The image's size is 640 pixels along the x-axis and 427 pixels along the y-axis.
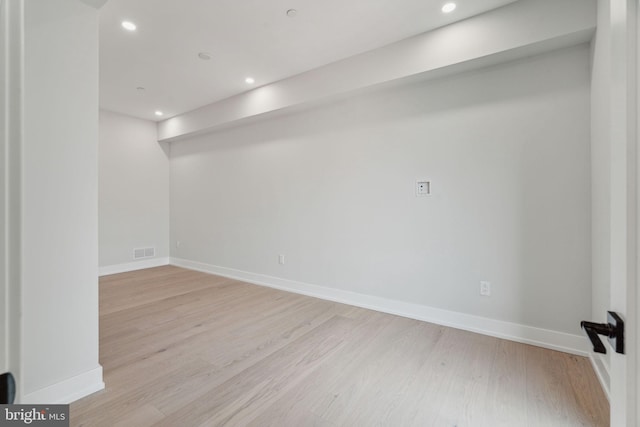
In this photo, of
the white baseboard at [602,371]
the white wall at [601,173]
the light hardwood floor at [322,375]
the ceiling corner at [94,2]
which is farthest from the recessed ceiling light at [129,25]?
the white baseboard at [602,371]

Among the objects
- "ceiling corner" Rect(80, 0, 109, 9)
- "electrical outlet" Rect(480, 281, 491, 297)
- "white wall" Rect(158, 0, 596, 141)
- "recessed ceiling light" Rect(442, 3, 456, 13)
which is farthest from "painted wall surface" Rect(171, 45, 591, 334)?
"ceiling corner" Rect(80, 0, 109, 9)

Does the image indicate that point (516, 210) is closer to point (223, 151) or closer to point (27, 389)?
point (27, 389)

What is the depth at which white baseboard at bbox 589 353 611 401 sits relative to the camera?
169 cm

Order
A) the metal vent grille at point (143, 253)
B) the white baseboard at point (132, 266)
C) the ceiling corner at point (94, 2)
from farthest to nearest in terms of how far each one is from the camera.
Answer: the metal vent grille at point (143, 253) → the white baseboard at point (132, 266) → the ceiling corner at point (94, 2)

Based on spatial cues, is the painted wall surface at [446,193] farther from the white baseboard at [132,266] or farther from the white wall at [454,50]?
the white baseboard at [132,266]

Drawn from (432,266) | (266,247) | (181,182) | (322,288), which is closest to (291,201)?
(266,247)

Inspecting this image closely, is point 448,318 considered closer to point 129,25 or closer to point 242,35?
point 242,35

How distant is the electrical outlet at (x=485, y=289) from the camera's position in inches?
98.3

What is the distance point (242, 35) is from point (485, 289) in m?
3.34

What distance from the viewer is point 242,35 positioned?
262 cm

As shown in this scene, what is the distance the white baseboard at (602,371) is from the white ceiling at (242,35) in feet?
8.92

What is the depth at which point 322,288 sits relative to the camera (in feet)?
11.6

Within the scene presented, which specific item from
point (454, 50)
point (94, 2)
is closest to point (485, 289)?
point (454, 50)

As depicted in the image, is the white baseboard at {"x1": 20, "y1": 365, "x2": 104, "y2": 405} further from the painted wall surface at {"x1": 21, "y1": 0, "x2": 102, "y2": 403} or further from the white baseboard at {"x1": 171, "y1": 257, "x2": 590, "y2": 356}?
the white baseboard at {"x1": 171, "y1": 257, "x2": 590, "y2": 356}
